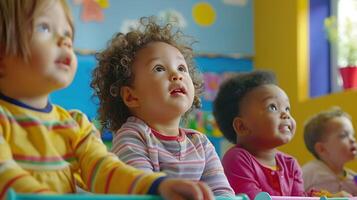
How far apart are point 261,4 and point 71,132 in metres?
3.13

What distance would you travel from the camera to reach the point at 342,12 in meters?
3.68

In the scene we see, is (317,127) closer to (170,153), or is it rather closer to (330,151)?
(330,151)

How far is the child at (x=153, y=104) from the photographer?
144cm

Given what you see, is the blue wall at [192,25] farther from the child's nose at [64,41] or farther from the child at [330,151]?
the child's nose at [64,41]

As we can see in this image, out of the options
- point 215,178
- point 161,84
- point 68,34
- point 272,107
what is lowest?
point 215,178

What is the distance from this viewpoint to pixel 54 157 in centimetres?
107

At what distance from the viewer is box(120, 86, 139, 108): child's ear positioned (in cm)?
154

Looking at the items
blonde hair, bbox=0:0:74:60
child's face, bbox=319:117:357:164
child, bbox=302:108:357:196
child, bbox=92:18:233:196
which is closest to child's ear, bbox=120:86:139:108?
child, bbox=92:18:233:196

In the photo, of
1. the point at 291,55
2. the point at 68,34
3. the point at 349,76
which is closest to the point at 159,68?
the point at 68,34

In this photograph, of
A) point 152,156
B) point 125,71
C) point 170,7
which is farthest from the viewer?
point 170,7

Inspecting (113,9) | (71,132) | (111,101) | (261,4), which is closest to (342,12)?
(261,4)

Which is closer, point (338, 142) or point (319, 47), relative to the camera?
point (338, 142)

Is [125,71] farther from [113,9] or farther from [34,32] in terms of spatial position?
[113,9]

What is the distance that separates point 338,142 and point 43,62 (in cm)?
158
